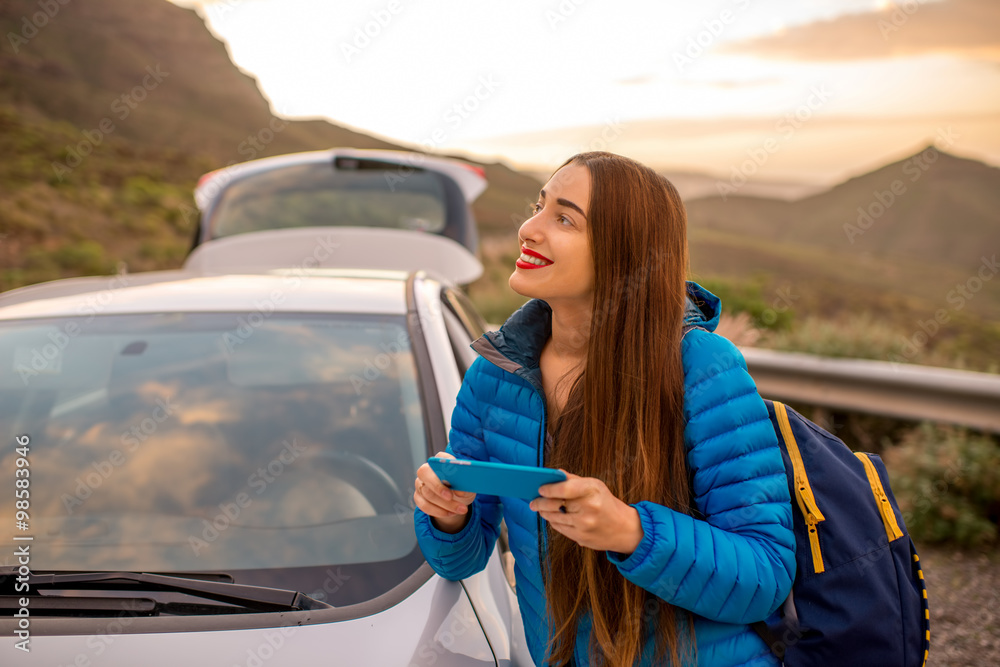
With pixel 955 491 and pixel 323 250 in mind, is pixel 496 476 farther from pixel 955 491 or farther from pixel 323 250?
pixel 955 491

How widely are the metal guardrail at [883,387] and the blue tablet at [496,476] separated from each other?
3668mm

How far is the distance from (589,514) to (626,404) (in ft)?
0.90

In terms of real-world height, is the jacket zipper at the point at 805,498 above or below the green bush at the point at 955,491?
above

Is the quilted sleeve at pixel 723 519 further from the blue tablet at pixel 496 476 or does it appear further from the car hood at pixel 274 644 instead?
the car hood at pixel 274 644

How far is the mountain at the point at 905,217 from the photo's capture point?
157 feet

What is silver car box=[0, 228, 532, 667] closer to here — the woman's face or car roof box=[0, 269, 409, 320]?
car roof box=[0, 269, 409, 320]

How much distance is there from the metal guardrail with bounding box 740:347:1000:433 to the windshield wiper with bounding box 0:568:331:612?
375 cm

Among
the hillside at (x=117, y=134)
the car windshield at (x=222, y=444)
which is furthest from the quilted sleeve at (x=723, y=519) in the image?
the hillside at (x=117, y=134)

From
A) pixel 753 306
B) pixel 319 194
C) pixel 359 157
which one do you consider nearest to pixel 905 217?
pixel 753 306

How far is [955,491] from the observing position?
3701mm

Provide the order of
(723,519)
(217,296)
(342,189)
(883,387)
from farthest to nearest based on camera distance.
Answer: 1. (883,387)
2. (342,189)
3. (217,296)
4. (723,519)

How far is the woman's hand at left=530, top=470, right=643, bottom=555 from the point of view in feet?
→ 3.26

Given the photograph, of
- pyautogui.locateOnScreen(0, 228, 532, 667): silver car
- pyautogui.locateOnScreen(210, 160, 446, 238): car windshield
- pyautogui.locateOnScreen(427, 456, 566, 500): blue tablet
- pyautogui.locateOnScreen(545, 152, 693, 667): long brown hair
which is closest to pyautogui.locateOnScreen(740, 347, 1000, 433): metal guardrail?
pyautogui.locateOnScreen(210, 160, 446, 238): car windshield

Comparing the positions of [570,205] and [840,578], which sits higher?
[570,205]
